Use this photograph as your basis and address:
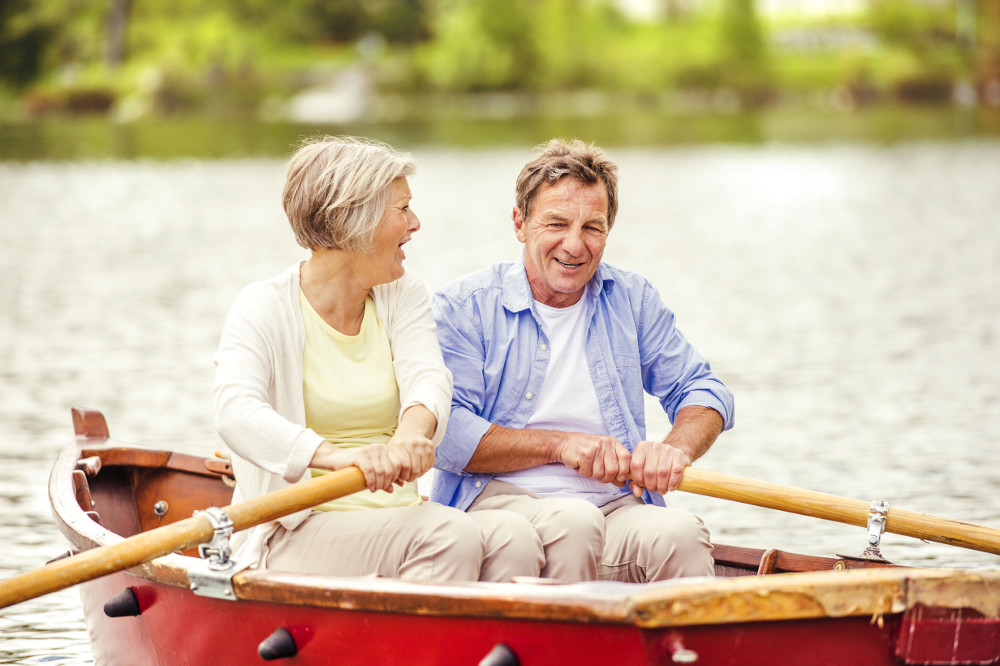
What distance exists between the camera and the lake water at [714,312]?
27.5ft

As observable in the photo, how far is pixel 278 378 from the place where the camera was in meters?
4.15

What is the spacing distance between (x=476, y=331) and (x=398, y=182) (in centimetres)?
67

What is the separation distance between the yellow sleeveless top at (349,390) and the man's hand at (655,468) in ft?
2.28

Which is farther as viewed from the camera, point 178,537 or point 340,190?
point 340,190

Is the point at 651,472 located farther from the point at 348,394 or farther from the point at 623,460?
the point at 348,394

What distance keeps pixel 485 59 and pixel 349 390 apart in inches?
3927

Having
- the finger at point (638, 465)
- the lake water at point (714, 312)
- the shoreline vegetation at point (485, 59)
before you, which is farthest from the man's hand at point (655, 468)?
the shoreline vegetation at point (485, 59)

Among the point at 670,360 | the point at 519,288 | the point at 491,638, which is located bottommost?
the point at 491,638

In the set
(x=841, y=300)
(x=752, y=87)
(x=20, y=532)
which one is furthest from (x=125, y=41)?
(x=20, y=532)

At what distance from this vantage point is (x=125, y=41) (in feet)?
298

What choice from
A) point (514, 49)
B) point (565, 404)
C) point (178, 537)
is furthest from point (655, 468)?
point (514, 49)

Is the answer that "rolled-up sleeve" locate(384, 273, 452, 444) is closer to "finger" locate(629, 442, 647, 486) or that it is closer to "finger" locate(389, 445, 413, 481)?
"finger" locate(389, 445, 413, 481)

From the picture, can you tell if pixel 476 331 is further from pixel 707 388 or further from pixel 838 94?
pixel 838 94

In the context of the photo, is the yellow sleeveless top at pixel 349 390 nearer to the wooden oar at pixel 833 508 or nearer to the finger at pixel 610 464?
the finger at pixel 610 464
